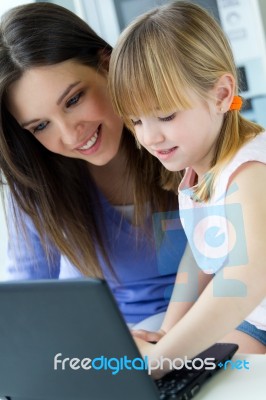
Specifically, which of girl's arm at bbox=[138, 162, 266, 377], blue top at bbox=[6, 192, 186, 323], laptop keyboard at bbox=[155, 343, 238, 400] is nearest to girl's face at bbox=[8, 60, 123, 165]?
blue top at bbox=[6, 192, 186, 323]

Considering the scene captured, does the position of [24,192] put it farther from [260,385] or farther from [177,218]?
[260,385]

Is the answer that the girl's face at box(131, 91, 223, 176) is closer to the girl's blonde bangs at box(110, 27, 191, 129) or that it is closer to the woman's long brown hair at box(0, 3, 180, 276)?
the girl's blonde bangs at box(110, 27, 191, 129)

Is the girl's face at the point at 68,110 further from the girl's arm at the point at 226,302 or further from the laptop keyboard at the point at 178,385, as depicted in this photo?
the laptop keyboard at the point at 178,385

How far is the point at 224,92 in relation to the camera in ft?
3.69

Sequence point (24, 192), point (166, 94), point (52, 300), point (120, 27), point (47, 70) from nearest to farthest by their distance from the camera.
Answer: point (52, 300)
point (166, 94)
point (47, 70)
point (24, 192)
point (120, 27)

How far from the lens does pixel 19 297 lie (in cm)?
71

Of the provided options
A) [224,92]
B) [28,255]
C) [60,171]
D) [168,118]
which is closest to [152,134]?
[168,118]

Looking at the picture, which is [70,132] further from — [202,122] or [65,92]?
[202,122]

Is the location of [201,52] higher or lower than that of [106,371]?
higher

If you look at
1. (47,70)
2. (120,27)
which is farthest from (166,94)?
(120,27)

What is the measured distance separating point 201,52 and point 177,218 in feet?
1.47

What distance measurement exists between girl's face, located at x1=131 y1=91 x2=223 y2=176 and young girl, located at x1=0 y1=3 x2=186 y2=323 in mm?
192

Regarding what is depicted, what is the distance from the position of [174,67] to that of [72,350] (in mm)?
555

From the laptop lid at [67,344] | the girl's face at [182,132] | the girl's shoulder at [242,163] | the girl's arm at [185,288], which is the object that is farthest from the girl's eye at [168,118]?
the laptop lid at [67,344]
